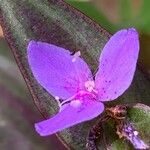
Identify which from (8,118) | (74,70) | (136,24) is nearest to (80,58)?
(74,70)

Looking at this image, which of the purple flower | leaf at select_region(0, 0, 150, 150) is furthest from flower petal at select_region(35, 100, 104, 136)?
leaf at select_region(0, 0, 150, 150)

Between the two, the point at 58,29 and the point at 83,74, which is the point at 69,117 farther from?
the point at 58,29

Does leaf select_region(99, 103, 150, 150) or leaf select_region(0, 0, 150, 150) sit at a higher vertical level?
leaf select_region(0, 0, 150, 150)

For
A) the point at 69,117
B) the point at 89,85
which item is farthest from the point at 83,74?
the point at 69,117

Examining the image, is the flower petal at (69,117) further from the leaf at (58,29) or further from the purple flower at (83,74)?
the leaf at (58,29)

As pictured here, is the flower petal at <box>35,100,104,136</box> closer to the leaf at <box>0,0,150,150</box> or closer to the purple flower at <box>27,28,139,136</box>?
the purple flower at <box>27,28,139,136</box>

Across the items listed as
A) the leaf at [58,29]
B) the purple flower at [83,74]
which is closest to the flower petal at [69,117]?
the purple flower at [83,74]
